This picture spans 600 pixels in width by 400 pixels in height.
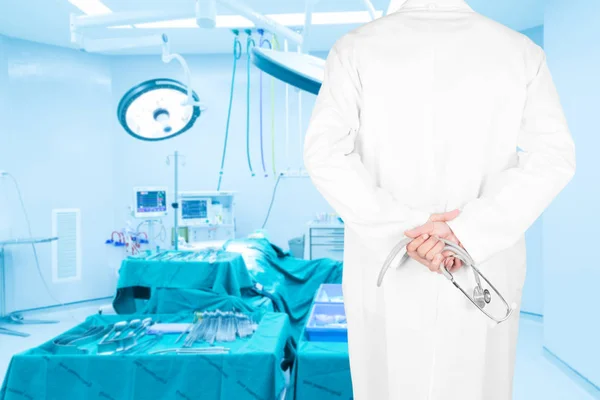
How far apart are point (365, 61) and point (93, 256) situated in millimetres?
5142

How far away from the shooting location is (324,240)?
492cm

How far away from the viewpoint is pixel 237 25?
4.57 m

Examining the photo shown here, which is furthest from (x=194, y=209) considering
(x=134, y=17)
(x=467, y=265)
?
(x=467, y=265)

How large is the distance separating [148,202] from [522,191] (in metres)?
3.71

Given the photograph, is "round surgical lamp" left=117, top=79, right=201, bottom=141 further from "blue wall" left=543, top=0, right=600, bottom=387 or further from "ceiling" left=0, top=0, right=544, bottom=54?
"blue wall" left=543, top=0, right=600, bottom=387

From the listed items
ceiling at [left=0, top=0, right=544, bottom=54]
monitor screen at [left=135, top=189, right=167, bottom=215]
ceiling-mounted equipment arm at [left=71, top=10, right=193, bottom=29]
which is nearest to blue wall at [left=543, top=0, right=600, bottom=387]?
ceiling at [left=0, top=0, right=544, bottom=54]

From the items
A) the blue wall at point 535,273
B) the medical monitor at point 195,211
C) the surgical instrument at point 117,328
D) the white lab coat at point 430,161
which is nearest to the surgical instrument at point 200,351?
the surgical instrument at point 117,328

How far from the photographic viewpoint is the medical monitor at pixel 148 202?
4.14m

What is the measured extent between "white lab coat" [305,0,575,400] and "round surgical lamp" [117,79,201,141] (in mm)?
1032

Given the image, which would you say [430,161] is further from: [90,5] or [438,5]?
[90,5]

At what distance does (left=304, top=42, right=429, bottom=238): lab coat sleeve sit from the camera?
0.99 metres

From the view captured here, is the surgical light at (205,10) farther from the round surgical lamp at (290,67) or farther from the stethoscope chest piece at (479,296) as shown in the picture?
the stethoscope chest piece at (479,296)

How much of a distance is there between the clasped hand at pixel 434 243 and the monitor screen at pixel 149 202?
3580mm

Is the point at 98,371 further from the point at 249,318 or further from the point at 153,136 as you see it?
the point at 153,136
